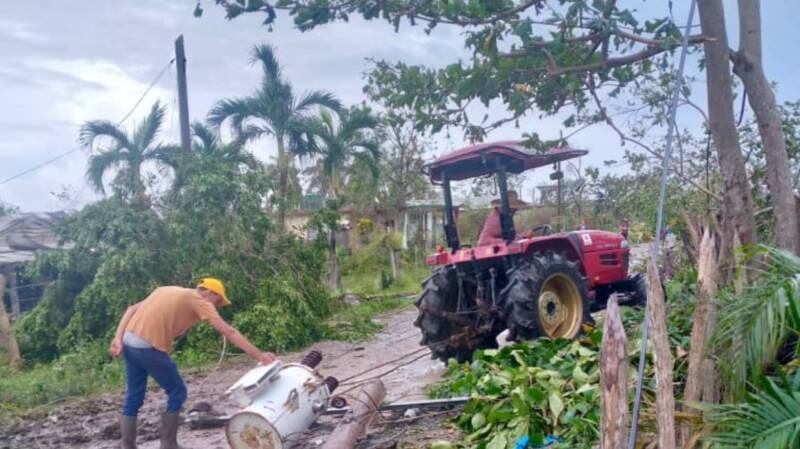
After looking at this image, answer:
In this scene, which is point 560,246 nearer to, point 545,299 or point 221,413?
point 545,299

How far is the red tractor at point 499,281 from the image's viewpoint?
24.0ft

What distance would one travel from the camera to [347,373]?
904cm

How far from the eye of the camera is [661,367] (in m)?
3.18

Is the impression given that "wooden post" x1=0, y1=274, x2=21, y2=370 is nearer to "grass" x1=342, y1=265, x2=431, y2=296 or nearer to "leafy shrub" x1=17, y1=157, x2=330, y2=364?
"leafy shrub" x1=17, y1=157, x2=330, y2=364

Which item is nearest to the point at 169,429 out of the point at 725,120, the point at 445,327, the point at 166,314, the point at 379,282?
the point at 166,314

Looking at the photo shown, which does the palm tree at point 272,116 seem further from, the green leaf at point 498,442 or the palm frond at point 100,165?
the green leaf at point 498,442

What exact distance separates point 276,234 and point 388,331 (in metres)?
2.67

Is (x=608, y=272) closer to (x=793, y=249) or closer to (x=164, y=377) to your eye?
(x=793, y=249)

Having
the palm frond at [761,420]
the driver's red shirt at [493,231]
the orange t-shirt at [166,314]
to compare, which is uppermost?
the driver's red shirt at [493,231]

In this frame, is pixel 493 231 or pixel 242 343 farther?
pixel 493 231

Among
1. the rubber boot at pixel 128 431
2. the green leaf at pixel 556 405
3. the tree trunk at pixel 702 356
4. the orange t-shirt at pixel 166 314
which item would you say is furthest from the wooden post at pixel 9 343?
the tree trunk at pixel 702 356

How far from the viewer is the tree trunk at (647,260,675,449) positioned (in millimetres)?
3125

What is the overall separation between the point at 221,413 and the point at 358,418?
2.12 metres

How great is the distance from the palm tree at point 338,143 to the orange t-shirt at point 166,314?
1000 cm
